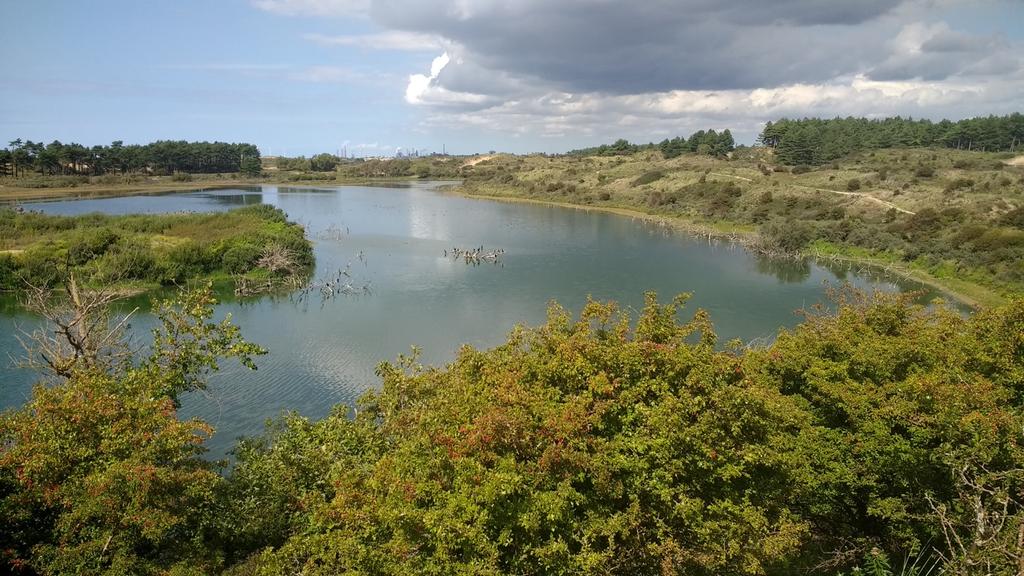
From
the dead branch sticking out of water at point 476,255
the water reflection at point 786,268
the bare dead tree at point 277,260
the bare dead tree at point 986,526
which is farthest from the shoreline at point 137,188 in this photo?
the bare dead tree at point 986,526

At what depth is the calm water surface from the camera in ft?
84.6

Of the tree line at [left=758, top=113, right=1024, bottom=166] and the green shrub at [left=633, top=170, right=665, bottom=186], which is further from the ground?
the tree line at [left=758, top=113, right=1024, bottom=166]

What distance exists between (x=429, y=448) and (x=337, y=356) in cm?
1946

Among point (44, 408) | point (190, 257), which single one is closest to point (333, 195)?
point (190, 257)

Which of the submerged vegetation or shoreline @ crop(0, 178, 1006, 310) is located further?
shoreline @ crop(0, 178, 1006, 310)

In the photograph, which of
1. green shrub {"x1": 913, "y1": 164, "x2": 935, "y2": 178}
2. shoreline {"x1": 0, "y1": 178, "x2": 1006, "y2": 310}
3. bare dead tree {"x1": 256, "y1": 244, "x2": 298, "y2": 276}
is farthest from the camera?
green shrub {"x1": 913, "y1": 164, "x2": 935, "y2": 178}

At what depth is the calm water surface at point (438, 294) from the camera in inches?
1016

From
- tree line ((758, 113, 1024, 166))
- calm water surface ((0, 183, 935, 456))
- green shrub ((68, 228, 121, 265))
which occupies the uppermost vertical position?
tree line ((758, 113, 1024, 166))

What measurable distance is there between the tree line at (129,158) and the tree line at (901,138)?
13175cm

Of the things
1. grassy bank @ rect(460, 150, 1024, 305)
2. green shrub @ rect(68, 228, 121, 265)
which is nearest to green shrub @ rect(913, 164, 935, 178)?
grassy bank @ rect(460, 150, 1024, 305)

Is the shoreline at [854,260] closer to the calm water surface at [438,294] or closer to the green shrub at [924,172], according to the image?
the calm water surface at [438,294]

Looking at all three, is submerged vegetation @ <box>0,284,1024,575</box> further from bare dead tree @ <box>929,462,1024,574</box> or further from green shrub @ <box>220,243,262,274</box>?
green shrub @ <box>220,243,262,274</box>

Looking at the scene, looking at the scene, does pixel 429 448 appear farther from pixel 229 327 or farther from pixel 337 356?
pixel 337 356

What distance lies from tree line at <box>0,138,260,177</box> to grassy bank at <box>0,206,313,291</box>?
7818cm
